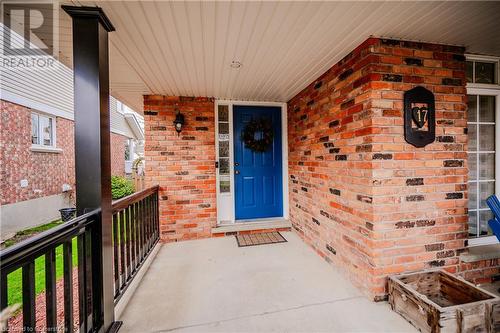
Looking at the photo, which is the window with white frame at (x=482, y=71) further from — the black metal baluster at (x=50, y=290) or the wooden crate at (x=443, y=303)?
the black metal baluster at (x=50, y=290)

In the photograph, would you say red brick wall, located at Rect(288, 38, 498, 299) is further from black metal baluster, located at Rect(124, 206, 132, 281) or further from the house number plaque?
black metal baluster, located at Rect(124, 206, 132, 281)

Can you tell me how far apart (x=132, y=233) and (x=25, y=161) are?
4632 mm

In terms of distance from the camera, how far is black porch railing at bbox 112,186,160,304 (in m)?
2.01

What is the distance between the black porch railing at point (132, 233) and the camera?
6.59 feet

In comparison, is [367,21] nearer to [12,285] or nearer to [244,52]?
[244,52]

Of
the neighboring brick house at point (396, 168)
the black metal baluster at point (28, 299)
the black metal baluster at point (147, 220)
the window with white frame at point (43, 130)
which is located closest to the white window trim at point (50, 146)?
the window with white frame at point (43, 130)

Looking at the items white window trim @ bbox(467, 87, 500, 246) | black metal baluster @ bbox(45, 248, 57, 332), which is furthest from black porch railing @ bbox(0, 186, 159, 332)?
white window trim @ bbox(467, 87, 500, 246)

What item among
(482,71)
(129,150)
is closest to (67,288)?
(482,71)

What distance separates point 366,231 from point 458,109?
4.97 feet

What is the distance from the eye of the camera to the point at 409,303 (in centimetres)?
172

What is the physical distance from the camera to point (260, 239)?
353 centimetres

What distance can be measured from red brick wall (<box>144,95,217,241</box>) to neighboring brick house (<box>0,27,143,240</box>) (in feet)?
11.5

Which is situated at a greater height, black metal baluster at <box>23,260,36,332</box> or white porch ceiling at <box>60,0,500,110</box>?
white porch ceiling at <box>60,0,500,110</box>

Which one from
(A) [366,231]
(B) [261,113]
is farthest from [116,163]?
(A) [366,231]
